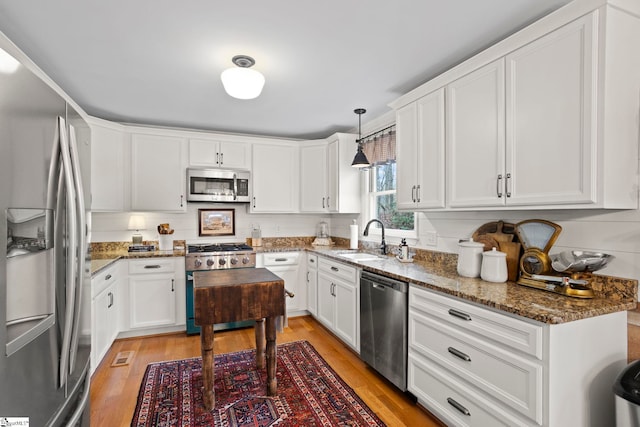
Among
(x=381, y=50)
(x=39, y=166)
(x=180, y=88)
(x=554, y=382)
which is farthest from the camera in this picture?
(x=180, y=88)

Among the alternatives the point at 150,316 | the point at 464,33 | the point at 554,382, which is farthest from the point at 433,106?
the point at 150,316

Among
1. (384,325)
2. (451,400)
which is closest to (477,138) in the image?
(384,325)

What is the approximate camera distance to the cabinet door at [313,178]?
4.32 m

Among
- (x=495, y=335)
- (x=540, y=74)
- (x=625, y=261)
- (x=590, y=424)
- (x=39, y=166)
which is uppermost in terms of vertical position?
(x=540, y=74)

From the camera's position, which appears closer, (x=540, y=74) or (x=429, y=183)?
(x=540, y=74)

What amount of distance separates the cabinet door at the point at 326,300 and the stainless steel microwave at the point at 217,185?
1486 millimetres

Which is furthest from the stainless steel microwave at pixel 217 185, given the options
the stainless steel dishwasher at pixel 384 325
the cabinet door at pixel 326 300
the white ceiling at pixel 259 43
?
the stainless steel dishwasher at pixel 384 325

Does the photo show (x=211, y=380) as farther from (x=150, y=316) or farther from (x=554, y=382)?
(x=554, y=382)

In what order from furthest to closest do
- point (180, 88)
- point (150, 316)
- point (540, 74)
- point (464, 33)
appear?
point (150, 316) < point (180, 88) < point (464, 33) < point (540, 74)

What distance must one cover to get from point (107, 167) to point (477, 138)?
11.8 feet

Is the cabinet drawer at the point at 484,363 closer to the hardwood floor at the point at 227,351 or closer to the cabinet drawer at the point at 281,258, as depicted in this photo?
the hardwood floor at the point at 227,351

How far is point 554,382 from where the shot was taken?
1.40 metres

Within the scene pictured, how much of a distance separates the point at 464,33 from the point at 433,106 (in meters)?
0.54

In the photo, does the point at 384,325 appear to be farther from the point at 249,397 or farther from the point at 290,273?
the point at 290,273
